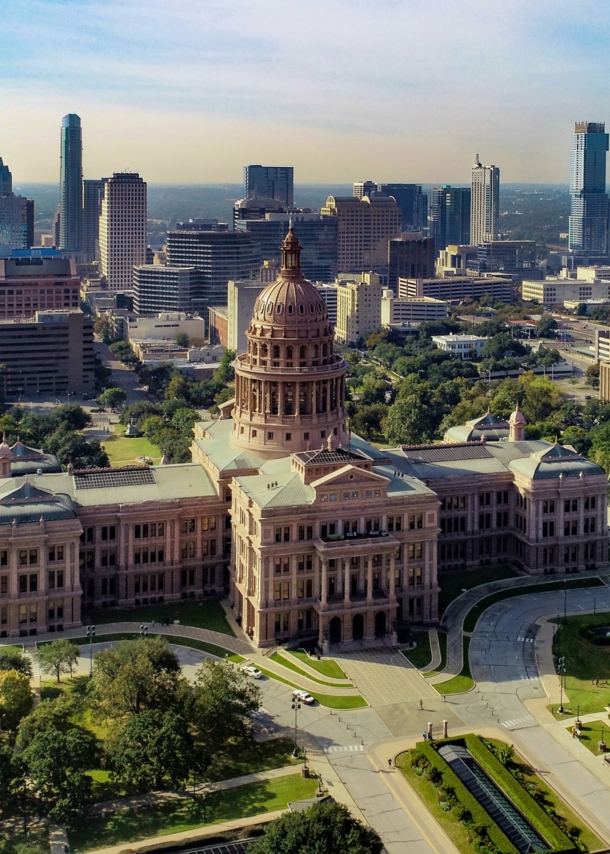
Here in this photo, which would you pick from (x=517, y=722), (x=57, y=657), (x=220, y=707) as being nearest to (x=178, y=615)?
(x=57, y=657)

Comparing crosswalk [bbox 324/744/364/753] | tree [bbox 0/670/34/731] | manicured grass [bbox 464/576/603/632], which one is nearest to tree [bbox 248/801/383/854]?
crosswalk [bbox 324/744/364/753]

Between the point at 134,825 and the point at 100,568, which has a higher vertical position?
the point at 100,568

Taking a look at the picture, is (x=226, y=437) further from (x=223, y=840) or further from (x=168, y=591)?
(x=223, y=840)

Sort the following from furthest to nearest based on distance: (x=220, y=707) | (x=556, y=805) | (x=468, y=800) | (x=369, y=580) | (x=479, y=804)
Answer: (x=369, y=580) < (x=220, y=707) < (x=556, y=805) < (x=468, y=800) < (x=479, y=804)

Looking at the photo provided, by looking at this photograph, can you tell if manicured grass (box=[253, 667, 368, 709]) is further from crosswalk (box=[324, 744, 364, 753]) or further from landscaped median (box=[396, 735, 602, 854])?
landscaped median (box=[396, 735, 602, 854])

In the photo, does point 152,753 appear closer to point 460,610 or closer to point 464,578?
point 460,610

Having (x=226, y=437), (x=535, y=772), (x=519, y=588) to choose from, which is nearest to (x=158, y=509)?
(x=226, y=437)
